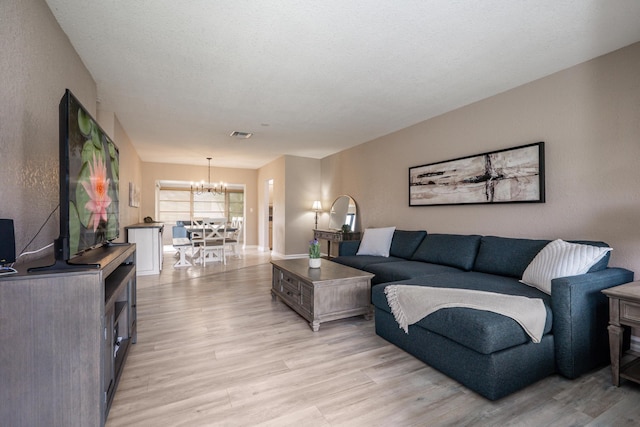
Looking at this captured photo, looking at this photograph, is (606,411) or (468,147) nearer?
(606,411)

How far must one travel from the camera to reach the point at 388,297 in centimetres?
238

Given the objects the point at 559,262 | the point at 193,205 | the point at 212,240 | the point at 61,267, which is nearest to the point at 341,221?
the point at 212,240

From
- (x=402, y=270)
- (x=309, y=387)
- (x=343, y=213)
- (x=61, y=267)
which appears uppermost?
(x=343, y=213)

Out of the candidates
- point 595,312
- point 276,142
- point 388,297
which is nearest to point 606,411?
point 595,312

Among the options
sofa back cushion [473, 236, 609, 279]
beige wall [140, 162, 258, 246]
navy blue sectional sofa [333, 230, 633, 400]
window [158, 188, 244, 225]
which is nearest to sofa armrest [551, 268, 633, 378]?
navy blue sectional sofa [333, 230, 633, 400]

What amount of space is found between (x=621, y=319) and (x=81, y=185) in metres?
3.19

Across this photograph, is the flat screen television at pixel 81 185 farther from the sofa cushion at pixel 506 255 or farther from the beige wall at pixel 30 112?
the sofa cushion at pixel 506 255

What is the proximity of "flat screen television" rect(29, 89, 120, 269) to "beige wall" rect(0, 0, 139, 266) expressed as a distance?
33 cm

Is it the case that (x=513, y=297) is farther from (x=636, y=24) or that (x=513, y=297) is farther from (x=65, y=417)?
(x=65, y=417)

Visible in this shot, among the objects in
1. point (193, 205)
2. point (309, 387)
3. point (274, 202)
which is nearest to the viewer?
point (309, 387)

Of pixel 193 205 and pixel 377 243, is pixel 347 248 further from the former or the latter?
pixel 193 205

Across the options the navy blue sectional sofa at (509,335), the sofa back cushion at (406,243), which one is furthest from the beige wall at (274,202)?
the navy blue sectional sofa at (509,335)

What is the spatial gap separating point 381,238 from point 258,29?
119 inches

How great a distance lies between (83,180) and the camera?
157cm
